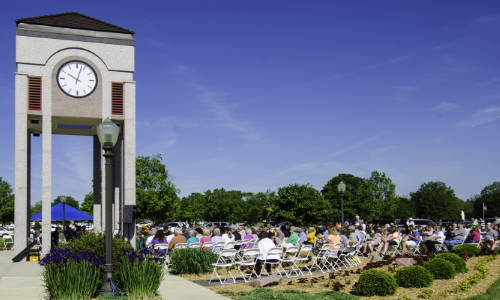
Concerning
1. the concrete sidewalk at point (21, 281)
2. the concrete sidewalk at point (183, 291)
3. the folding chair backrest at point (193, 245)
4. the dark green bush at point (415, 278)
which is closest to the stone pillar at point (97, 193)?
the concrete sidewalk at point (21, 281)

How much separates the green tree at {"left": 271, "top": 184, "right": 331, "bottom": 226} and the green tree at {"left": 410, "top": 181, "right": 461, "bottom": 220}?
62.0 meters

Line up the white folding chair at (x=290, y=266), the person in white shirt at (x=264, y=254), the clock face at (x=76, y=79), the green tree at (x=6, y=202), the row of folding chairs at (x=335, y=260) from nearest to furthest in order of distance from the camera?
the person in white shirt at (x=264, y=254) < the white folding chair at (x=290, y=266) < the row of folding chairs at (x=335, y=260) < the clock face at (x=76, y=79) < the green tree at (x=6, y=202)

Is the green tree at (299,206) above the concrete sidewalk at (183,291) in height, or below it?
above

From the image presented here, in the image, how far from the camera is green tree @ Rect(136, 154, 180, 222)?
5059 centimetres

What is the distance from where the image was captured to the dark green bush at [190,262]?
572 inches

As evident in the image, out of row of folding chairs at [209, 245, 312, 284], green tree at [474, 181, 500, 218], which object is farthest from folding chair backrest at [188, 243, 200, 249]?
A: green tree at [474, 181, 500, 218]

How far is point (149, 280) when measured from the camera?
9.66m

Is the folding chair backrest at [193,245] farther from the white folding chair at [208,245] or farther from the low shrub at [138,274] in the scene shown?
the low shrub at [138,274]

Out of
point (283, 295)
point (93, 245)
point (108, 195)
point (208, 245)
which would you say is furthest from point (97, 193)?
point (283, 295)

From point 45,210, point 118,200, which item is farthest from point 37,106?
point 118,200

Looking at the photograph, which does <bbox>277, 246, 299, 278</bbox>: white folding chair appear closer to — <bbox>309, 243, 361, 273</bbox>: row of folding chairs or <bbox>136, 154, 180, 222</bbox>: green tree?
<bbox>309, 243, 361, 273</bbox>: row of folding chairs

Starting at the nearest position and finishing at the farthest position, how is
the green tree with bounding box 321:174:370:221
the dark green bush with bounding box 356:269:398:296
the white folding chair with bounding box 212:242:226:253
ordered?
the dark green bush with bounding box 356:269:398:296, the white folding chair with bounding box 212:242:226:253, the green tree with bounding box 321:174:370:221

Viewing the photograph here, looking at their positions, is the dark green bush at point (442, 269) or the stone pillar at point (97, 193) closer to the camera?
the dark green bush at point (442, 269)

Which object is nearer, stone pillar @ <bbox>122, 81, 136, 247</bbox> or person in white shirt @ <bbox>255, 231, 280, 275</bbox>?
person in white shirt @ <bbox>255, 231, 280, 275</bbox>
